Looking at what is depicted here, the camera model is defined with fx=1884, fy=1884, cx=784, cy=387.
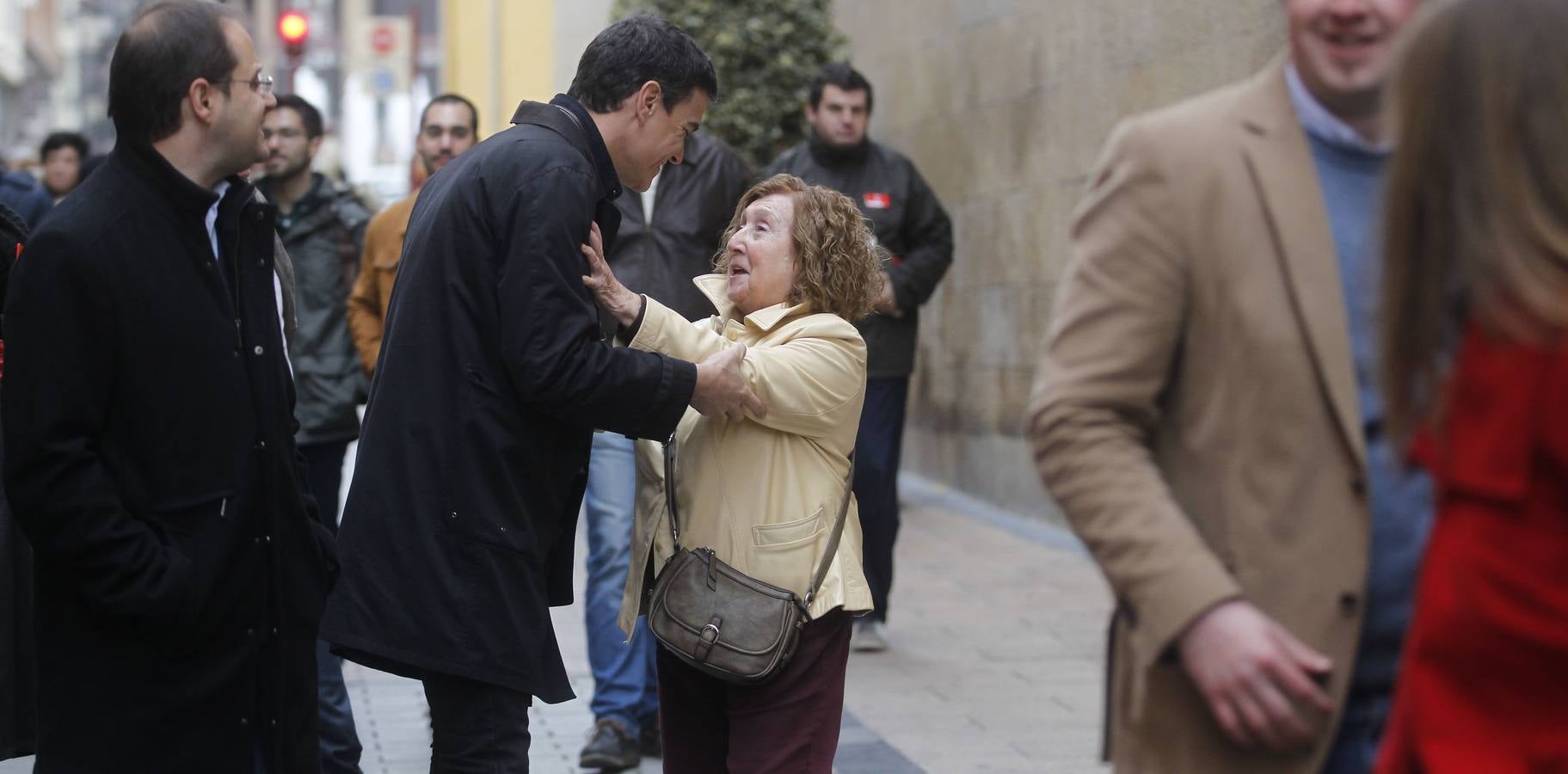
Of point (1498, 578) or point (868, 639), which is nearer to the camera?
point (1498, 578)

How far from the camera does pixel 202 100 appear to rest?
3.19 m

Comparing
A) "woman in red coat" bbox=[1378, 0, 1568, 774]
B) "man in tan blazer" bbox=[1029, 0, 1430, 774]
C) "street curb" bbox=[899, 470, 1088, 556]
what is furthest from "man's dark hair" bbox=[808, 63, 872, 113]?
"woman in red coat" bbox=[1378, 0, 1568, 774]

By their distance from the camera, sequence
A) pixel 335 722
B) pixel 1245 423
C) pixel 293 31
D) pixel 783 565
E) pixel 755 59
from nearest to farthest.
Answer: pixel 1245 423 → pixel 783 565 → pixel 335 722 → pixel 755 59 → pixel 293 31

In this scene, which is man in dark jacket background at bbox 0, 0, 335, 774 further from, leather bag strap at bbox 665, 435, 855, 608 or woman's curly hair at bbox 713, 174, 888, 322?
woman's curly hair at bbox 713, 174, 888, 322

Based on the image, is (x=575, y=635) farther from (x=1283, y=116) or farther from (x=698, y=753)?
(x=1283, y=116)

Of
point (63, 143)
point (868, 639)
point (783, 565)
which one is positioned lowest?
point (868, 639)

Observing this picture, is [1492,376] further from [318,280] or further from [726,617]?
[318,280]

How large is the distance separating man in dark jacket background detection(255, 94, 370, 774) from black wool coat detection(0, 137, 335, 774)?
2.58 m

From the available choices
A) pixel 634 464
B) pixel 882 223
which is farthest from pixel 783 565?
pixel 882 223

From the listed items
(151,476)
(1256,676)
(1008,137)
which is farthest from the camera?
(1008,137)

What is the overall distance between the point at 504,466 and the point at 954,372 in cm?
851

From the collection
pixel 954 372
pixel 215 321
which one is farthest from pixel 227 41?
pixel 954 372

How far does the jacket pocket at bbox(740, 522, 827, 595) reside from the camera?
12.3 feet

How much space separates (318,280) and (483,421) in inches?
122
